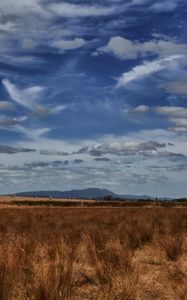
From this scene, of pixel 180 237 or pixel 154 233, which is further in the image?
pixel 154 233

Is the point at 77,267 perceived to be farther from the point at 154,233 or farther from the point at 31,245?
the point at 154,233

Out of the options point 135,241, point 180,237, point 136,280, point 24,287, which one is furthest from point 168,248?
point 24,287

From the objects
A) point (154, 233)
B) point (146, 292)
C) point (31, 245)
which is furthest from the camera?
point (154, 233)

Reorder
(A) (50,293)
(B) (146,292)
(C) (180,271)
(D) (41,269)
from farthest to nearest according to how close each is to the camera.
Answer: (C) (180,271) < (B) (146,292) < (D) (41,269) < (A) (50,293)

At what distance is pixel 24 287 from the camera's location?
7.38 meters

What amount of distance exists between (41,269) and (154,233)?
27.3 feet

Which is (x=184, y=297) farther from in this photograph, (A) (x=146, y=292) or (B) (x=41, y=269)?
(B) (x=41, y=269)

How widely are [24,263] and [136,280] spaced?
2016 mm

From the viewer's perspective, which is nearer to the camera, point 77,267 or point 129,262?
point 129,262

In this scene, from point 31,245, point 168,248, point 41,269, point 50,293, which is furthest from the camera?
point 168,248

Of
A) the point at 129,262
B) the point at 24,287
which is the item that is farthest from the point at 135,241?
the point at 24,287

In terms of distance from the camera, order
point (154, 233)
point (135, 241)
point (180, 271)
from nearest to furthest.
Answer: point (180, 271) < point (135, 241) < point (154, 233)

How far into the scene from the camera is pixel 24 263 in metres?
8.56

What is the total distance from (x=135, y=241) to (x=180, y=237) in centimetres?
177
